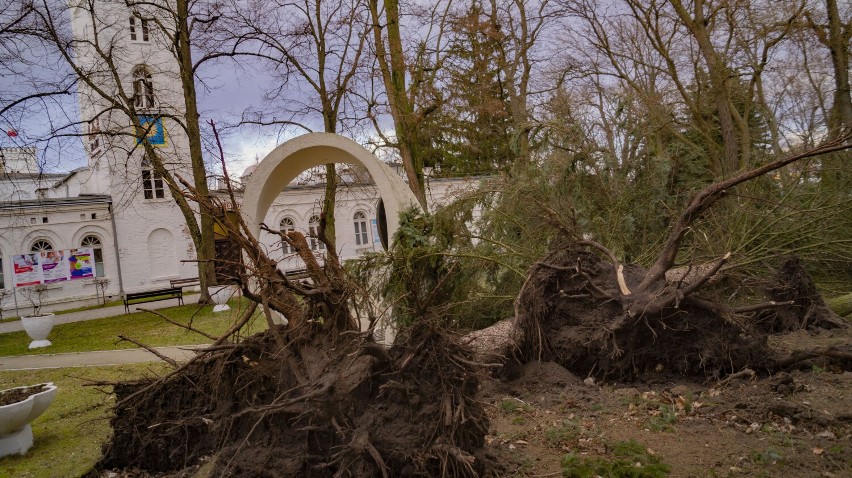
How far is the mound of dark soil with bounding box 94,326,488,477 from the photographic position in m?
3.51

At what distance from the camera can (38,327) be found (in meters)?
12.1

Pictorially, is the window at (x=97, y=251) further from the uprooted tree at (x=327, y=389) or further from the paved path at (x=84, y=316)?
the uprooted tree at (x=327, y=389)

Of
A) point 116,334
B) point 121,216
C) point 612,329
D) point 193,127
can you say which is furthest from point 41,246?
point 612,329

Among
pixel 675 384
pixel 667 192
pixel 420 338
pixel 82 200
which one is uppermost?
pixel 82 200

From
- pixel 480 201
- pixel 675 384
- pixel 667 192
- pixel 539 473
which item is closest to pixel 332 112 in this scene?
pixel 480 201

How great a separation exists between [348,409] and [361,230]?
2658 cm

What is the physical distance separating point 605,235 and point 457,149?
17.1 m

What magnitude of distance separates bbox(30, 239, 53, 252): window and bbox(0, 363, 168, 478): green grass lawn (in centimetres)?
1747

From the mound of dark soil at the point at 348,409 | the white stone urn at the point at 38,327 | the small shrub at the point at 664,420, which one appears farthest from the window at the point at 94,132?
the small shrub at the point at 664,420

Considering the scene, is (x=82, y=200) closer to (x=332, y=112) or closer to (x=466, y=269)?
(x=332, y=112)

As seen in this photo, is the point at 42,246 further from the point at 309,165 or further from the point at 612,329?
the point at 612,329

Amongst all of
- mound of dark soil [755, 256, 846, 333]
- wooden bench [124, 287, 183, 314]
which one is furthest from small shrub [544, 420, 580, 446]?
wooden bench [124, 287, 183, 314]

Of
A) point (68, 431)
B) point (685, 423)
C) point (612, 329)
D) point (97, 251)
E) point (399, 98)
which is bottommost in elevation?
point (685, 423)

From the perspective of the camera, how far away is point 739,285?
6688 millimetres
